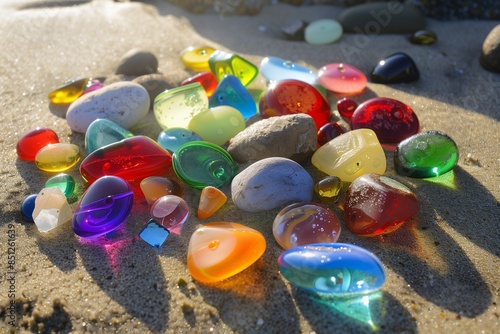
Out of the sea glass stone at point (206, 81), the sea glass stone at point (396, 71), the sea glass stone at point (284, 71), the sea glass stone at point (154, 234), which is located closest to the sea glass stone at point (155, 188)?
the sea glass stone at point (154, 234)

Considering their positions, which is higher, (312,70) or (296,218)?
(296,218)

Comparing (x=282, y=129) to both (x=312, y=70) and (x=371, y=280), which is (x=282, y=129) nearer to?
(x=371, y=280)

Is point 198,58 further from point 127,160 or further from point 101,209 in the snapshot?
point 101,209

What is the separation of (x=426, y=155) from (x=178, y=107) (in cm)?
116

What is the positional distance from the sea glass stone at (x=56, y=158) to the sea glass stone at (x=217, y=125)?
0.55 metres

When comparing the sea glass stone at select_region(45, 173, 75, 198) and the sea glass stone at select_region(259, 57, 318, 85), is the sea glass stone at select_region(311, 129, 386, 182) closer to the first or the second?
the sea glass stone at select_region(259, 57, 318, 85)

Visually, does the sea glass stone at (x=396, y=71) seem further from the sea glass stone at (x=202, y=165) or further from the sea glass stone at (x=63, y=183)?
the sea glass stone at (x=63, y=183)

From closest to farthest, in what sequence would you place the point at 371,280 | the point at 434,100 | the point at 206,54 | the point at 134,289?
the point at 371,280
the point at 134,289
the point at 434,100
the point at 206,54

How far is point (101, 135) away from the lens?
2180 mm

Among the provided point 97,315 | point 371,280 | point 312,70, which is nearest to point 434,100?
point 312,70

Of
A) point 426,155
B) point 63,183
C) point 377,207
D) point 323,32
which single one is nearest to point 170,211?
point 63,183

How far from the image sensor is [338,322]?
1.43 meters

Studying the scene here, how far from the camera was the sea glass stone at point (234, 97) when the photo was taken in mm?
2461

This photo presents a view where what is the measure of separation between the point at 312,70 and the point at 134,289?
1919 mm
